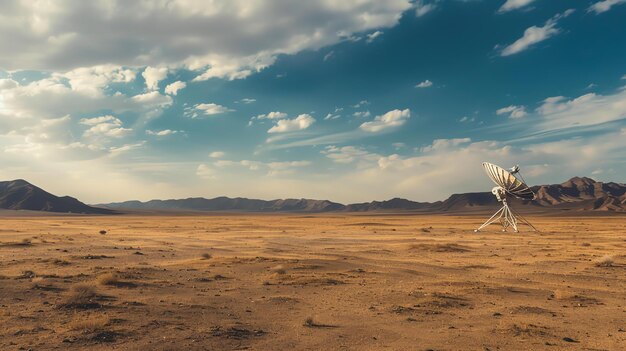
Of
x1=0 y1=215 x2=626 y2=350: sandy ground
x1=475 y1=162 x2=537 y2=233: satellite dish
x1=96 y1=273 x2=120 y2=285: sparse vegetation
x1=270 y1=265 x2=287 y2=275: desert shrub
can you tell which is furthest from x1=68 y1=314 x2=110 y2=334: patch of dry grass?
x1=475 y1=162 x2=537 y2=233: satellite dish

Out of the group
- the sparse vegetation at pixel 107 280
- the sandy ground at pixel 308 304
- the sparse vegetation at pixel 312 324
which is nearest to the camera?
the sandy ground at pixel 308 304

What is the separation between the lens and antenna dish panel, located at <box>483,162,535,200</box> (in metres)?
60.8

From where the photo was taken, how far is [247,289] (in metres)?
19.2

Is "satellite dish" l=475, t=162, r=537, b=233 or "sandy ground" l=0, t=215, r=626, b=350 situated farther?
"satellite dish" l=475, t=162, r=537, b=233

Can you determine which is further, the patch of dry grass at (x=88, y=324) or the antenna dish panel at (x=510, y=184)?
the antenna dish panel at (x=510, y=184)

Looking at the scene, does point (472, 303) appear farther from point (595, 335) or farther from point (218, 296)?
point (218, 296)

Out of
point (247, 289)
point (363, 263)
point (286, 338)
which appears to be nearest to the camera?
point (286, 338)

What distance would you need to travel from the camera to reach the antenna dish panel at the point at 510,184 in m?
60.8

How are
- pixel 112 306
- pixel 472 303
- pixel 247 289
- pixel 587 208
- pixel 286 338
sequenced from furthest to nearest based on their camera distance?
pixel 587 208, pixel 247 289, pixel 472 303, pixel 112 306, pixel 286 338

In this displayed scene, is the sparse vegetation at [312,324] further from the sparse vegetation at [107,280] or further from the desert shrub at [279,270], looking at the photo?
the sparse vegetation at [107,280]

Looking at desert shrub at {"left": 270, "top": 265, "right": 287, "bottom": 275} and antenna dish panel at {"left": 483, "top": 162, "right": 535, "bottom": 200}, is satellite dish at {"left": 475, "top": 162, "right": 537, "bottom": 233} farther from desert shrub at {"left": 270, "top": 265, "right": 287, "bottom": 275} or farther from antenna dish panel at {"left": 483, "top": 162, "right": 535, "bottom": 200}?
desert shrub at {"left": 270, "top": 265, "right": 287, "bottom": 275}

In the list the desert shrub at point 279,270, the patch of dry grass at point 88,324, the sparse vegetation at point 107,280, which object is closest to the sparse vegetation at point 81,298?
the sparse vegetation at point 107,280

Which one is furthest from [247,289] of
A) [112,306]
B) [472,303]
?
[472,303]

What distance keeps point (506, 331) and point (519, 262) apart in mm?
17195
